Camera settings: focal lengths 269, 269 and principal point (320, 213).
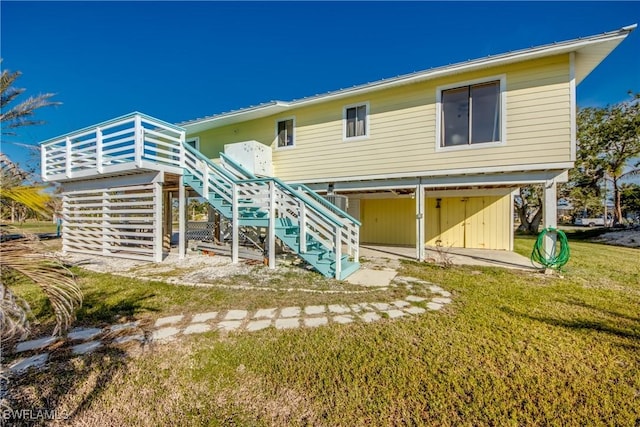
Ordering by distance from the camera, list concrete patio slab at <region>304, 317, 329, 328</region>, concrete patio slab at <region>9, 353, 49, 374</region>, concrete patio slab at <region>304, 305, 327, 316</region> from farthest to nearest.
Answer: concrete patio slab at <region>304, 305, 327, 316</region>, concrete patio slab at <region>304, 317, 329, 328</region>, concrete patio slab at <region>9, 353, 49, 374</region>

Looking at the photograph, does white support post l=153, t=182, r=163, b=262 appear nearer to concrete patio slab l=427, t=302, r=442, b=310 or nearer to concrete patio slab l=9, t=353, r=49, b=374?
concrete patio slab l=9, t=353, r=49, b=374

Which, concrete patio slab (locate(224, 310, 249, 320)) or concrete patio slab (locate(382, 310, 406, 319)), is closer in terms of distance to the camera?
concrete patio slab (locate(224, 310, 249, 320))

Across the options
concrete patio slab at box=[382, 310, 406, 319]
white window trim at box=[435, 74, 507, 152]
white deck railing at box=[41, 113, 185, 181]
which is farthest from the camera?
white deck railing at box=[41, 113, 185, 181]

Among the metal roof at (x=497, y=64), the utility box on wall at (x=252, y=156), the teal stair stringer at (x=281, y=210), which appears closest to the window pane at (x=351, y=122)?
the metal roof at (x=497, y=64)

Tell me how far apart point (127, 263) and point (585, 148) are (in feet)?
81.2

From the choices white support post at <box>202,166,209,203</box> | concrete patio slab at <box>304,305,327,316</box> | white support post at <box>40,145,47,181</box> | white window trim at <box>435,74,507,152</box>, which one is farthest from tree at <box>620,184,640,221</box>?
white support post at <box>40,145,47,181</box>

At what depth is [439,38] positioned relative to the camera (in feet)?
33.6

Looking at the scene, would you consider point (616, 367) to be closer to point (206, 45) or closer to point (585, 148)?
point (206, 45)

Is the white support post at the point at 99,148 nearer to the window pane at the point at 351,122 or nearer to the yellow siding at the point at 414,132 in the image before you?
the yellow siding at the point at 414,132

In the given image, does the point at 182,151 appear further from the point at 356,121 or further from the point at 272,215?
the point at 356,121

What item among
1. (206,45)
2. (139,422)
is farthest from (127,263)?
(206,45)

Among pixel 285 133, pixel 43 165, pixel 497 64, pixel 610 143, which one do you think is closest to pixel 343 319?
pixel 497 64

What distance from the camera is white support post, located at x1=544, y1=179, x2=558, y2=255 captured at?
19.2 ft

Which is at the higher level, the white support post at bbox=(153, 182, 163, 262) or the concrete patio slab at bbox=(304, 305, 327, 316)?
the white support post at bbox=(153, 182, 163, 262)
